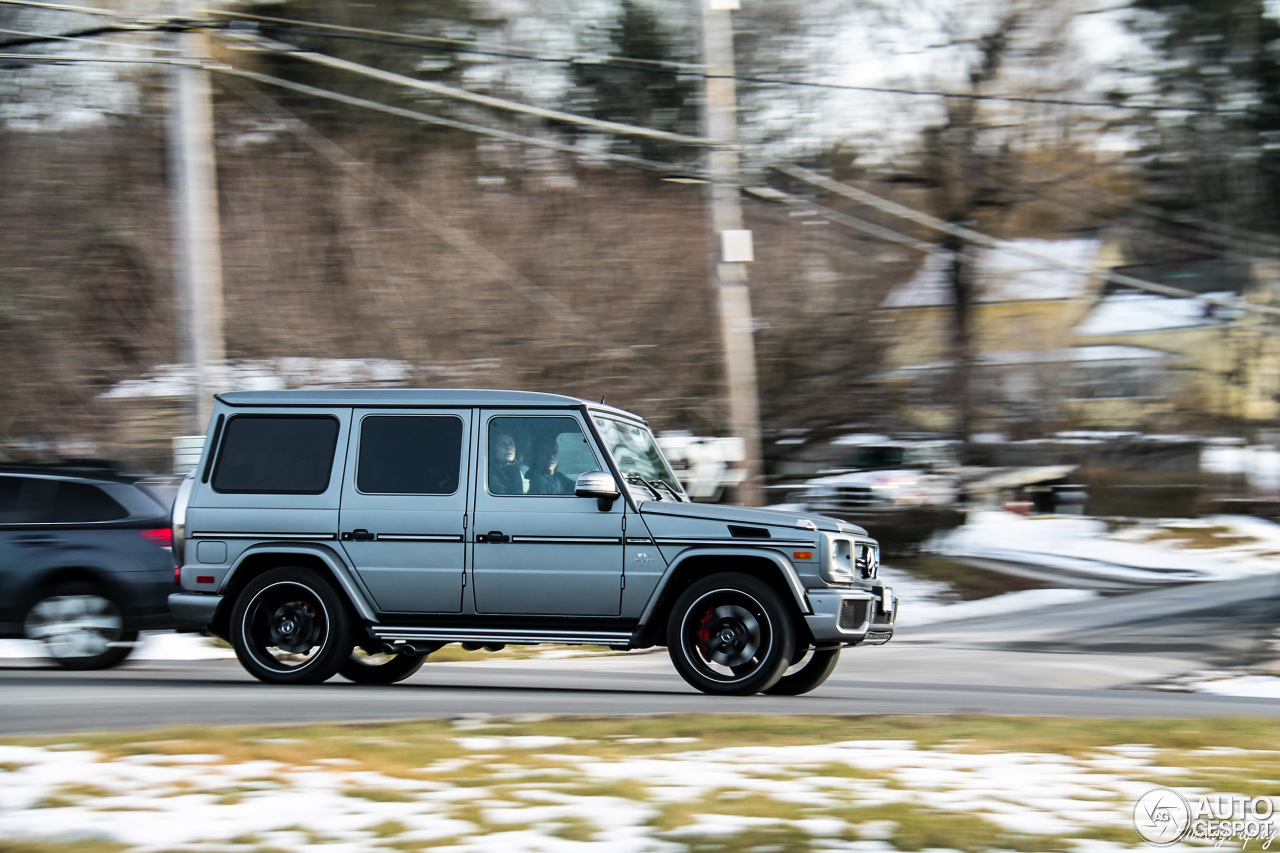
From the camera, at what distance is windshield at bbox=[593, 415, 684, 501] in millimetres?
9109

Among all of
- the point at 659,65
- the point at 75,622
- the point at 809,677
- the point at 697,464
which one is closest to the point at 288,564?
the point at 75,622

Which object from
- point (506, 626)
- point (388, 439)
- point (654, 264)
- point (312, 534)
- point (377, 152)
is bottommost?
point (506, 626)

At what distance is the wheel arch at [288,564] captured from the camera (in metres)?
9.14

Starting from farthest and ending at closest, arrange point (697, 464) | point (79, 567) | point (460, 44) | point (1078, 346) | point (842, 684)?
1. point (1078, 346)
2. point (697, 464)
3. point (460, 44)
4. point (79, 567)
5. point (842, 684)

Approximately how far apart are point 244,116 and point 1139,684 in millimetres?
15729

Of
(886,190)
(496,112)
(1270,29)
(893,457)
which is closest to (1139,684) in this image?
(893,457)

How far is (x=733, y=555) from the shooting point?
8.73m

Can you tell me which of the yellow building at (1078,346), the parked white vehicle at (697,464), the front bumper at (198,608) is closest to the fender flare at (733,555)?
the front bumper at (198,608)

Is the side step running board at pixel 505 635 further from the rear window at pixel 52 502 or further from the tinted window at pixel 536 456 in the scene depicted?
the rear window at pixel 52 502

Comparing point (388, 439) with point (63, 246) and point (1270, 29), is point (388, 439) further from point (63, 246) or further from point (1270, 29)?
point (1270, 29)

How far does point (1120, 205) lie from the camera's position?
2139 cm

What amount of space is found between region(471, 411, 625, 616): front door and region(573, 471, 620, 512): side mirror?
0.16 ft

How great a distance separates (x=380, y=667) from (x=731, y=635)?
307 cm

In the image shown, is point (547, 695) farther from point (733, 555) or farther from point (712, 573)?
point (733, 555)
